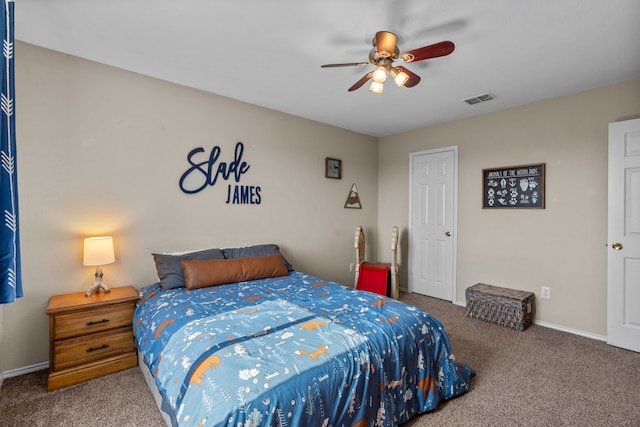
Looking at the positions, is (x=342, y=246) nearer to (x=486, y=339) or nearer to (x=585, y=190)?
(x=486, y=339)

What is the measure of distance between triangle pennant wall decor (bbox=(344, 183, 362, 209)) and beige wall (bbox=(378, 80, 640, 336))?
1375 mm

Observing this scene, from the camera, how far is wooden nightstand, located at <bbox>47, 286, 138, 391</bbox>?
2.12 m

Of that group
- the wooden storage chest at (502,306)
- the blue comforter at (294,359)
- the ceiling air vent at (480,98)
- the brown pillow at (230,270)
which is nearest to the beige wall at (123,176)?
the brown pillow at (230,270)

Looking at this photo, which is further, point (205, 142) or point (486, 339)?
point (205, 142)

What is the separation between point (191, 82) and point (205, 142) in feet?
1.90

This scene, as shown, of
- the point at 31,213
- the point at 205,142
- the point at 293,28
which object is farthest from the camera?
the point at 205,142

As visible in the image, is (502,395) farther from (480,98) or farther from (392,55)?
(480,98)

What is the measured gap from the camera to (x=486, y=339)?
2.97 metres

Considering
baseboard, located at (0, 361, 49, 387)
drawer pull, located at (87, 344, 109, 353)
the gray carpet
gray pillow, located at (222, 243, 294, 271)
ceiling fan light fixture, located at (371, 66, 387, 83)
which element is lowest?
the gray carpet

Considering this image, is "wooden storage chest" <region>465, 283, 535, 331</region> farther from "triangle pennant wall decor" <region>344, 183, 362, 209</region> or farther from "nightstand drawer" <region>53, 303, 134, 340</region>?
"nightstand drawer" <region>53, 303, 134, 340</region>

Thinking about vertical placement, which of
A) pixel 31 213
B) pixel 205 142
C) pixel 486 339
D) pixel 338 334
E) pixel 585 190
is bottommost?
pixel 486 339

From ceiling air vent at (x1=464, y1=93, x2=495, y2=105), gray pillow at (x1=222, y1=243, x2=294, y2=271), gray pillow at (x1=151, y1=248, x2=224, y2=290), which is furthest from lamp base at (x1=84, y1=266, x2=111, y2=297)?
ceiling air vent at (x1=464, y1=93, x2=495, y2=105)

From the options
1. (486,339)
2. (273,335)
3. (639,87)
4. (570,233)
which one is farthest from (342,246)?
(639,87)

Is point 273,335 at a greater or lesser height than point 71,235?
lesser
